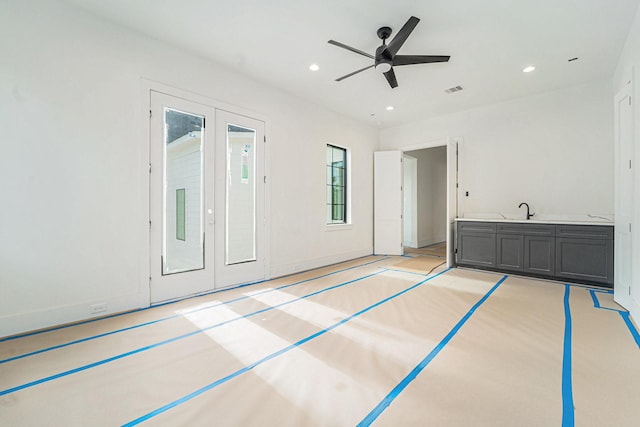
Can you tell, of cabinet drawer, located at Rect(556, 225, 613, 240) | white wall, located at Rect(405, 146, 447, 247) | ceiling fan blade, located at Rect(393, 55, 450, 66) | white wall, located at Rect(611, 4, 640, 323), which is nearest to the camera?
white wall, located at Rect(611, 4, 640, 323)

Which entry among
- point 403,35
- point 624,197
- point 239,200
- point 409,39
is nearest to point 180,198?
point 239,200

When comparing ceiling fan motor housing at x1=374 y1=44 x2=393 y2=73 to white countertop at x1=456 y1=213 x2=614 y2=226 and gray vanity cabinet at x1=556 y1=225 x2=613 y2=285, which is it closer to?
white countertop at x1=456 y1=213 x2=614 y2=226

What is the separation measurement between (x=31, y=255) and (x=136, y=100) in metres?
1.87

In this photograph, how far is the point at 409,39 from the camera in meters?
3.29

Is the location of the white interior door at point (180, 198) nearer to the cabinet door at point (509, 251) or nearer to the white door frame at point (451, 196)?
the white door frame at point (451, 196)

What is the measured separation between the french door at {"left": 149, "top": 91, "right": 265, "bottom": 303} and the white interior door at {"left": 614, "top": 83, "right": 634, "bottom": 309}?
4.51 metres

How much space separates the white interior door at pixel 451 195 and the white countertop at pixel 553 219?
0.68ft

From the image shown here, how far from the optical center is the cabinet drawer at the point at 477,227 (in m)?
4.83

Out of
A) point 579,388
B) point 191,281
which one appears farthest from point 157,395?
point 579,388

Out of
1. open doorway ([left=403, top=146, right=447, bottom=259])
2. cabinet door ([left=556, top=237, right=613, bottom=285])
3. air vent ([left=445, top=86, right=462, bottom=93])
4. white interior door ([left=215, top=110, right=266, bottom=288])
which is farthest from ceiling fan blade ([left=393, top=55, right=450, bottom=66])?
open doorway ([left=403, top=146, right=447, bottom=259])

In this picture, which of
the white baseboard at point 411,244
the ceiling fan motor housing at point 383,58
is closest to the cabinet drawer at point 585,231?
the ceiling fan motor housing at point 383,58

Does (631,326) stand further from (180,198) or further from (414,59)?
(180,198)

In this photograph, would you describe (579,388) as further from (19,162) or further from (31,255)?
(19,162)

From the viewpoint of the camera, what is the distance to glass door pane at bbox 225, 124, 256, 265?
13.1 ft
